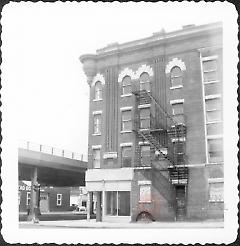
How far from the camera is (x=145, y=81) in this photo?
19.2 m

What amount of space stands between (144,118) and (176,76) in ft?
6.30

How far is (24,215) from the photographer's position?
17547 millimetres

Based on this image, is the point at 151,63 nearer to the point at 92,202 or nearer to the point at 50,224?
the point at 92,202

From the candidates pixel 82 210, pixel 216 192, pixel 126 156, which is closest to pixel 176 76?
pixel 126 156

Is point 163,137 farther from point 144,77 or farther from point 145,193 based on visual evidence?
point 144,77

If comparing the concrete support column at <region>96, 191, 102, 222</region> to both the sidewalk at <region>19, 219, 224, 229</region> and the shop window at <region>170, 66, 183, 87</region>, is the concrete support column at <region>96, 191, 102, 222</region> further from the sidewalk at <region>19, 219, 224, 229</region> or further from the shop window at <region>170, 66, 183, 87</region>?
the shop window at <region>170, 66, 183, 87</region>

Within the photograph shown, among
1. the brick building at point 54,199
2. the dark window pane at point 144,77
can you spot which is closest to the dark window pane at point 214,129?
the dark window pane at point 144,77

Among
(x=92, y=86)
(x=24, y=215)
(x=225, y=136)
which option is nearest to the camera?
(x=225, y=136)

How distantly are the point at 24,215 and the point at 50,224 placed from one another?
1051 millimetres

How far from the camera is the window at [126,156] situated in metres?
19.3

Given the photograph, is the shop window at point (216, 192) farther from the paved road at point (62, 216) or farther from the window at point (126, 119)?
the paved road at point (62, 216)

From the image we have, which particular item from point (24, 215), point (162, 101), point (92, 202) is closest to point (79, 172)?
point (92, 202)

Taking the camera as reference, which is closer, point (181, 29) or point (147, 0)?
point (147, 0)

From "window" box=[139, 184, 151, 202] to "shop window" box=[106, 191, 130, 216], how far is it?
0.72 m
